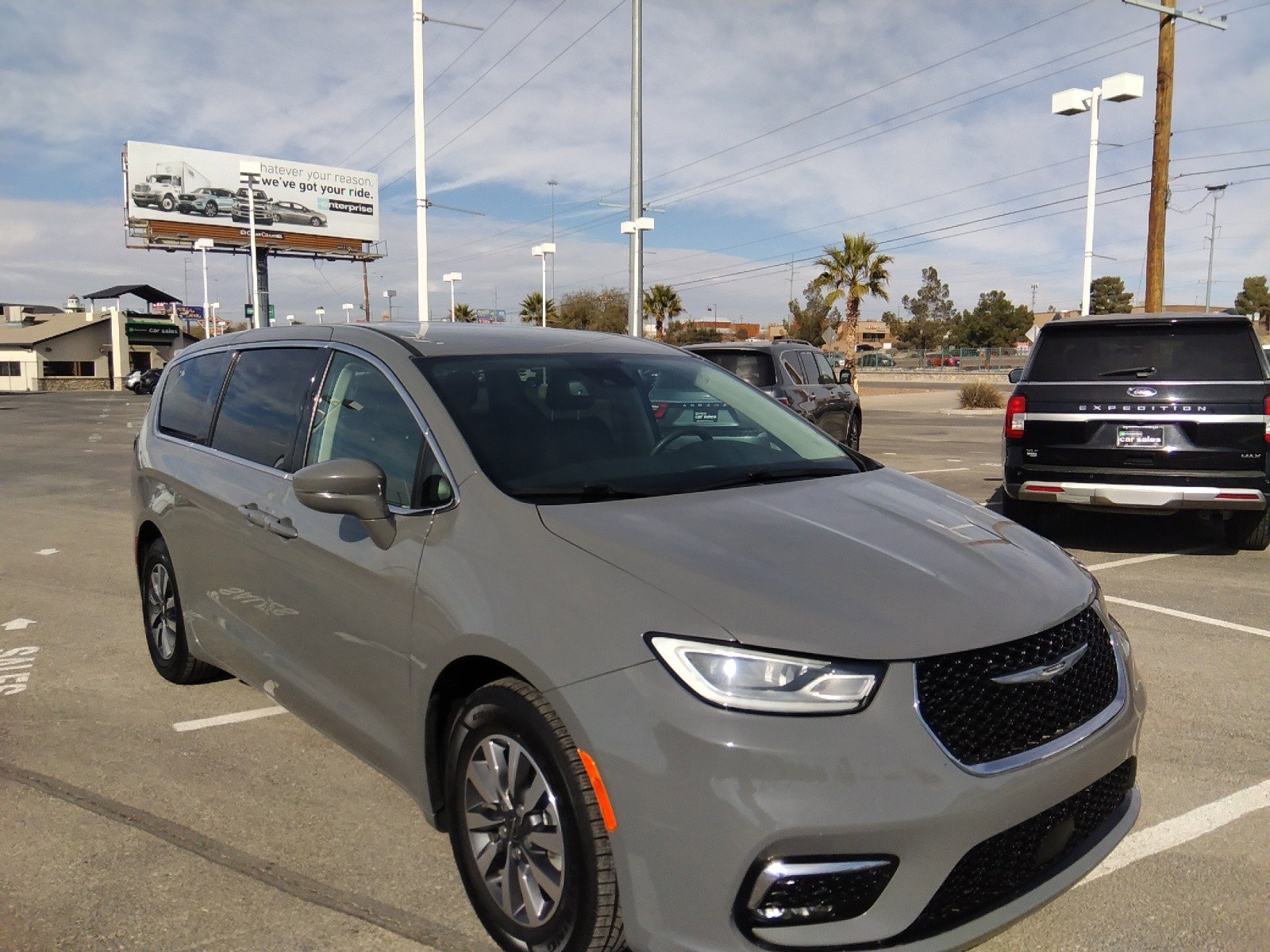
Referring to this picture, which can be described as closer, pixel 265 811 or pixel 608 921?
pixel 608 921

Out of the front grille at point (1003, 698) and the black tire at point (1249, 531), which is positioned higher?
the front grille at point (1003, 698)

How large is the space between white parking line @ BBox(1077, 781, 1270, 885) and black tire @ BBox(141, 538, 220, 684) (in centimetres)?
382

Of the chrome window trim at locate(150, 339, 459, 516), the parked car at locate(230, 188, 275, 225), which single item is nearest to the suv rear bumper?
the chrome window trim at locate(150, 339, 459, 516)

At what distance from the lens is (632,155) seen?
20.7 m

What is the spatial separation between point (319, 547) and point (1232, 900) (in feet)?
9.79

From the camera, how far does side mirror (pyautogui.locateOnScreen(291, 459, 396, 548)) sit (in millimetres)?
3061

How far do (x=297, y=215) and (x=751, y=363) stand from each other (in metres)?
63.7

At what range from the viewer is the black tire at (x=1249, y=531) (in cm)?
798

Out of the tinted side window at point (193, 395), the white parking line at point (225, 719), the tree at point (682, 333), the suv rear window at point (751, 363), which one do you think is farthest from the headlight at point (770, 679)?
the tree at point (682, 333)

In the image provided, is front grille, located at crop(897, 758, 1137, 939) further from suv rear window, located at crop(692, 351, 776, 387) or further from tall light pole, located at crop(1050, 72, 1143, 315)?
tall light pole, located at crop(1050, 72, 1143, 315)

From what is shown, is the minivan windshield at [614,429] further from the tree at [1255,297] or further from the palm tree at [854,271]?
the tree at [1255,297]

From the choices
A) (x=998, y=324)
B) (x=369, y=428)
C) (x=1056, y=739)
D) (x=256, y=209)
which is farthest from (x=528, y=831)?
(x=998, y=324)

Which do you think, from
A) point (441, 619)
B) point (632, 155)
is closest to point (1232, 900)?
point (441, 619)

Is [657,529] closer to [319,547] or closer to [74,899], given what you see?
[319,547]
